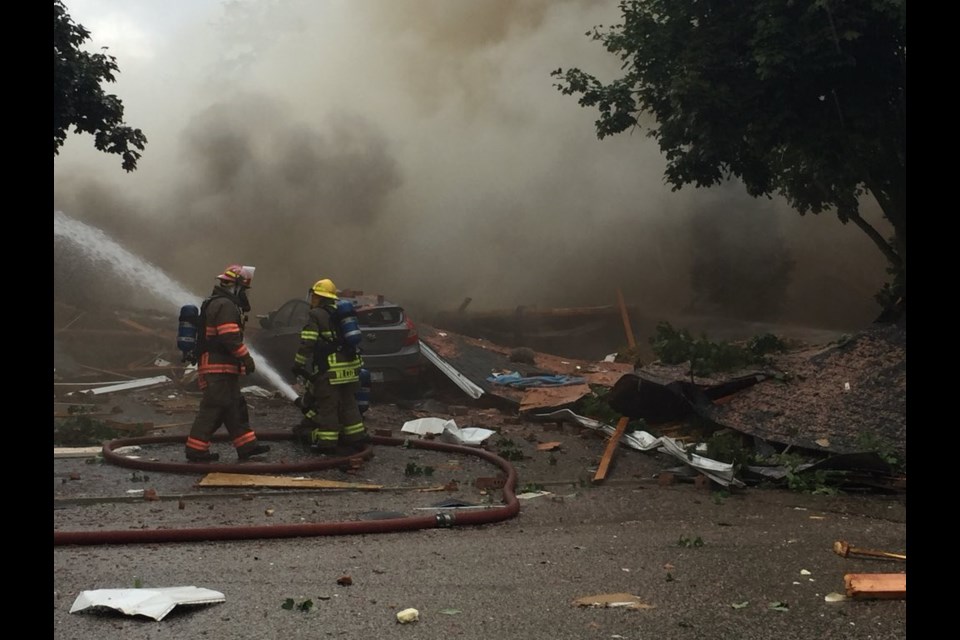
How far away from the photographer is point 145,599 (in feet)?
13.0

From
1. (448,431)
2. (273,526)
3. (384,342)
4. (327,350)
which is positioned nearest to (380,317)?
(384,342)

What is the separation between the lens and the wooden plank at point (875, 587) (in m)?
4.20

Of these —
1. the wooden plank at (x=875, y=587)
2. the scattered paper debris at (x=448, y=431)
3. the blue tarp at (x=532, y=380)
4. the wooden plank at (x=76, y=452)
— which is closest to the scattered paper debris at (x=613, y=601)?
the wooden plank at (x=875, y=587)

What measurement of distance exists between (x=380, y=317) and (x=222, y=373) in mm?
4227

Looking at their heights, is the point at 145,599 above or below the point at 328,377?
below

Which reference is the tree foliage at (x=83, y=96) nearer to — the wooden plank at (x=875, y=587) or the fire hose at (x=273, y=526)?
the fire hose at (x=273, y=526)

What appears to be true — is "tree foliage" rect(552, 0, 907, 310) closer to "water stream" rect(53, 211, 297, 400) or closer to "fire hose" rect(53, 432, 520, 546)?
"fire hose" rect(53, 432, 520, 546)

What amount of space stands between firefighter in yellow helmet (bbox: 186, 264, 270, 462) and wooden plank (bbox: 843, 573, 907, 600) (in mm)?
5653

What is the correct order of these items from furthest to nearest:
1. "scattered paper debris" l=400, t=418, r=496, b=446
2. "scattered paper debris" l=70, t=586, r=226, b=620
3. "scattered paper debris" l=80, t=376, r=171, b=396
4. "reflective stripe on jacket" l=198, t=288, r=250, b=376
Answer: "scattered paper debris" l=80, t=376, r=171, b=396
"scattered paper debris" l=400, t=418, r=496, b=446
"reflective stripe on jacket" l=198, t=288, r=250, b=376
"scattered paper debris" l=70, t=586, r=226, b=620

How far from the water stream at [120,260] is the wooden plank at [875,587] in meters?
15.4

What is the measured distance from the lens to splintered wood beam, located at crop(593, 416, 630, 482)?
327 inches

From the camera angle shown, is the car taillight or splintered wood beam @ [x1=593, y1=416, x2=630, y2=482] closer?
splintered wood beam @ [x1=593, y1=416, x2=630, y2=482]

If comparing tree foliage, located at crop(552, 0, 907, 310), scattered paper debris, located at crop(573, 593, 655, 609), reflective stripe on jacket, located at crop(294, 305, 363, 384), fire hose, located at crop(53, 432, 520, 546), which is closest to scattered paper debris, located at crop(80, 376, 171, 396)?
fire hose, located at crop(53, 432, 520, 546)

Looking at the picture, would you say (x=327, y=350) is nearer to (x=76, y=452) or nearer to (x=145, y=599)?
(x=76, y=452)
